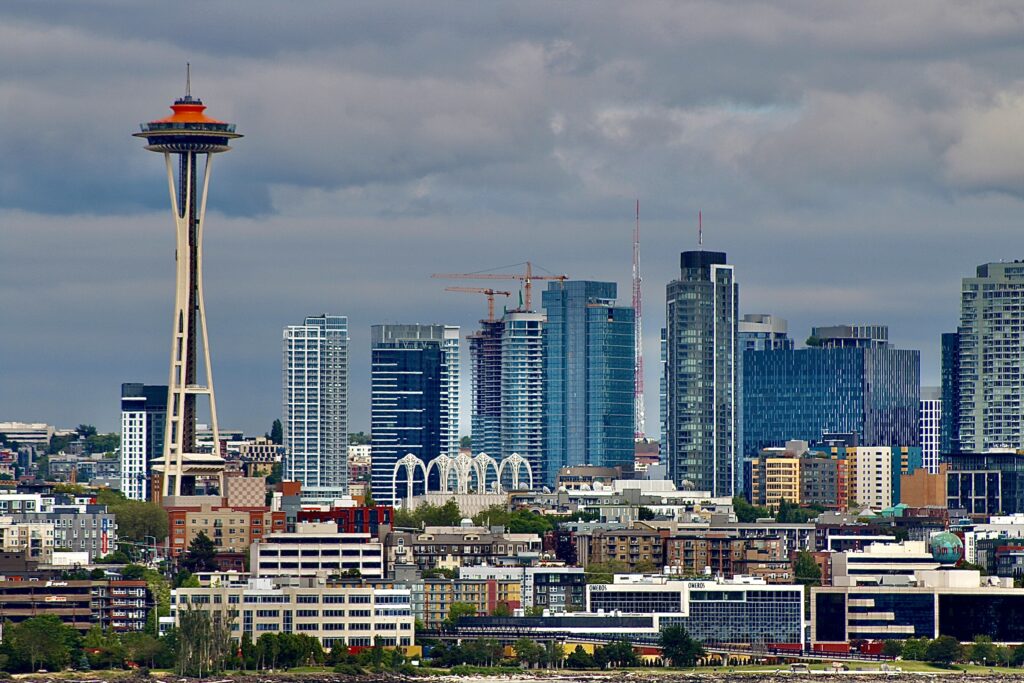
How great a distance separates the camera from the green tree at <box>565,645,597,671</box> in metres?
183

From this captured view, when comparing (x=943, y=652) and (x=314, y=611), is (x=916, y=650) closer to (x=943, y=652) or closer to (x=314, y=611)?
(x=943, y=652)

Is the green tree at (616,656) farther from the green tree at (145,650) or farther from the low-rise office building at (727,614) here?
the green tree at (145,650)

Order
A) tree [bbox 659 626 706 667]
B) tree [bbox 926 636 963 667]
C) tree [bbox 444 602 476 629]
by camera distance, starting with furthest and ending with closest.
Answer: tree [bbox 444 602 476 629]
tree [bbox 926 636 963 667]
tree [bbox 659 626 706 667]

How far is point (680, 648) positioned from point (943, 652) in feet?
53.4

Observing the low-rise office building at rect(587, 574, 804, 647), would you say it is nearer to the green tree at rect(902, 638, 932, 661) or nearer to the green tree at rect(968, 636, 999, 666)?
the green tree at rect(902, 638, 932, 661)

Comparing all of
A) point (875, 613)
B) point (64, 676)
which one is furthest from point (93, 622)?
point (875, 613)

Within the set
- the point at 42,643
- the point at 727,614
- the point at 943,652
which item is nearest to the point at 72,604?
the point at 42,643

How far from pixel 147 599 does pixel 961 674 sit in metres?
51.3

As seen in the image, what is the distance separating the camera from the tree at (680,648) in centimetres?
18575

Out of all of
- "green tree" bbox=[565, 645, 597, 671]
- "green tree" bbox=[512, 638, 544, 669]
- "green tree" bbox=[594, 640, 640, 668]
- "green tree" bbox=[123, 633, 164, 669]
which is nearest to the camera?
"green tree" bbox=[123, 633, 164, 669]

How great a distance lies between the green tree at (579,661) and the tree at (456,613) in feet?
36.7

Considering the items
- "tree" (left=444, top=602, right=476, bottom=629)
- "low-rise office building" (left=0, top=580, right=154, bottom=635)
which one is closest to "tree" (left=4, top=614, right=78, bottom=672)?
"low-rise office building" (left=0, top=580, right=154, bottom=635)

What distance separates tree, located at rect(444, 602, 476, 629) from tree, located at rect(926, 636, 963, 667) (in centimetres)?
2967

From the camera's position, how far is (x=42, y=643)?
572ft
